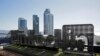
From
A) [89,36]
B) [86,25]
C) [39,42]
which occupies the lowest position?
→ [39,42]

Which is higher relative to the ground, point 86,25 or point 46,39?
point 86,25

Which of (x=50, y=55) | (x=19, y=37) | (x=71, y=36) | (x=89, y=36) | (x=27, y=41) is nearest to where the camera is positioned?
(x=50, y=55)

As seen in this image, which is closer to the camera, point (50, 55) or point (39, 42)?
point (50, 55)

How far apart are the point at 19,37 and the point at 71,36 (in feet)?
159

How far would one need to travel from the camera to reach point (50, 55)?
3712 centimetres

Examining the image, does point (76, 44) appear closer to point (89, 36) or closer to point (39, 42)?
point (89, 36)

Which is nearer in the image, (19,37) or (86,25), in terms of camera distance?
(86,25)

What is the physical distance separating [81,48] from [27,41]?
4547cm

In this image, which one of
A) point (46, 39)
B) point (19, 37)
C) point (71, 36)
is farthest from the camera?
point (19, 37)

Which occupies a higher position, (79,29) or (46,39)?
(79,29)

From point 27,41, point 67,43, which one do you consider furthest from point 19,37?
point 67,43

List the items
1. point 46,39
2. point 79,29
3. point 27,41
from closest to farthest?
point 79,29
point 46,39
point 27,41

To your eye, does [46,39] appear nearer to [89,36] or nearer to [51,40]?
[51,40]

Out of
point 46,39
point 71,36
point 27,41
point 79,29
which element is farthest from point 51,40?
point 79,29
